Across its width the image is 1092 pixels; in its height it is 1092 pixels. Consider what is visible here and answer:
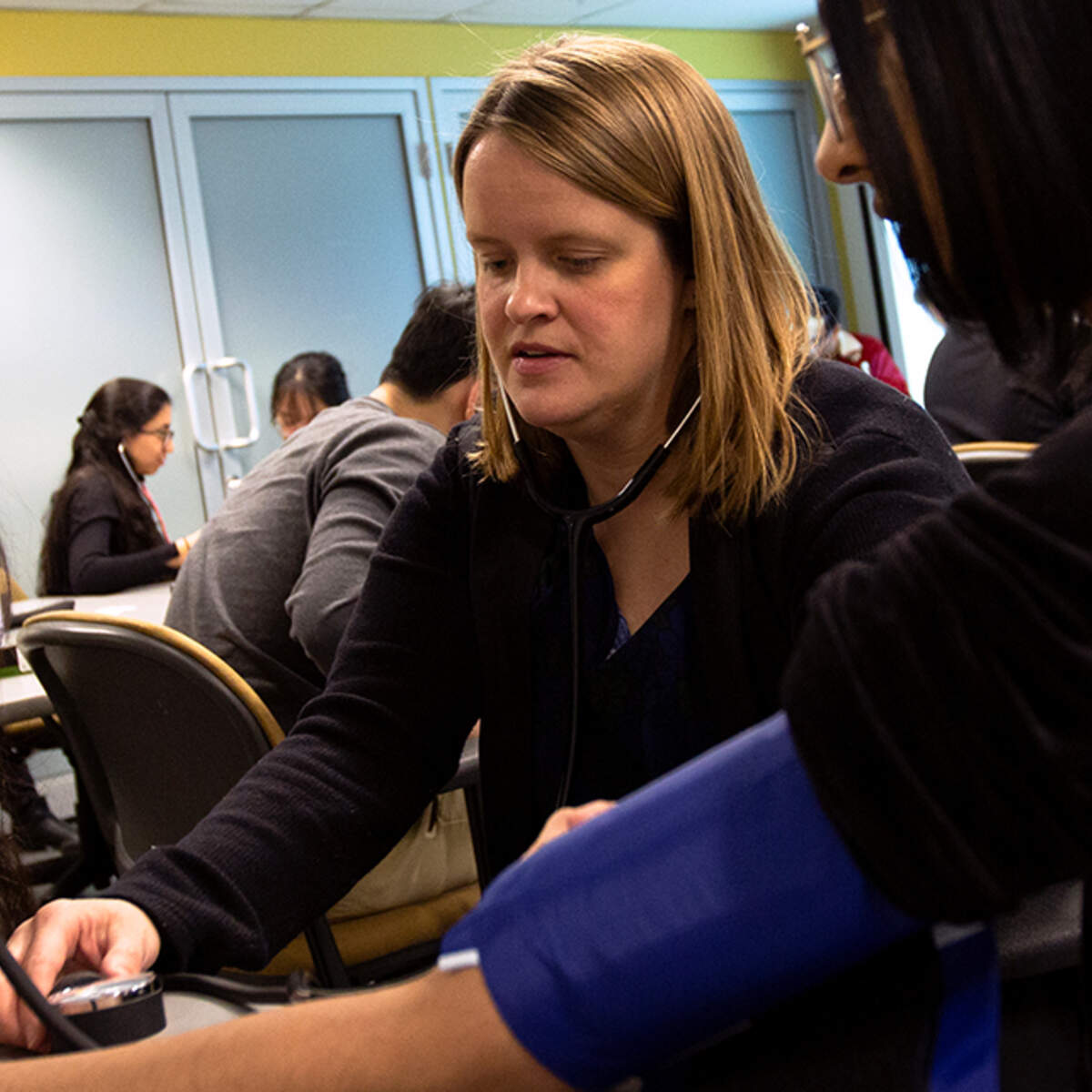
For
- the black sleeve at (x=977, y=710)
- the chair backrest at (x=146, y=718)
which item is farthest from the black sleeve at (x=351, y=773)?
the black sleeve at (x=977, y=710)

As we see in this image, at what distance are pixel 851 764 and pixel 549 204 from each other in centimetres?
74

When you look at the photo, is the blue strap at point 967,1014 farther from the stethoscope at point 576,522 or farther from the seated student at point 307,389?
the seated student at point 307,389

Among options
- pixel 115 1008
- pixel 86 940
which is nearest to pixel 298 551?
pixel 86 940

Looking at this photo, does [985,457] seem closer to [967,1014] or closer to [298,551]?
[298,551]

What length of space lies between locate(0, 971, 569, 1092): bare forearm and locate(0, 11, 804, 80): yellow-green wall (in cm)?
466

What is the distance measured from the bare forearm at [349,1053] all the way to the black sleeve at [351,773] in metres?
0.40

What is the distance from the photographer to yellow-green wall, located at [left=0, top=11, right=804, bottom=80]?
529 centimetres

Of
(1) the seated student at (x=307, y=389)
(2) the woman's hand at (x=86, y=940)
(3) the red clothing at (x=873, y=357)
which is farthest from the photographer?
(3) the red clothing at (x=873, y=357)

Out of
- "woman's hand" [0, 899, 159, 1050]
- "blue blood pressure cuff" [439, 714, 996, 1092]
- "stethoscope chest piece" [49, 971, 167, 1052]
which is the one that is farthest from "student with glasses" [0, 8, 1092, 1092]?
"woman's hand" [0, 899, 159, 1050]

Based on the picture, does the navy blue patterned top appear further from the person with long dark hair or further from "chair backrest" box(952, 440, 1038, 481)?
the person with long dark hair

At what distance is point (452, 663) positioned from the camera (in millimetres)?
1164

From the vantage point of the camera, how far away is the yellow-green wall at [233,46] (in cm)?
529

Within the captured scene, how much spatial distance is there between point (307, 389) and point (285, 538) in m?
2.79

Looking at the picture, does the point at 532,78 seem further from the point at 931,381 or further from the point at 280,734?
the point at 931,381
